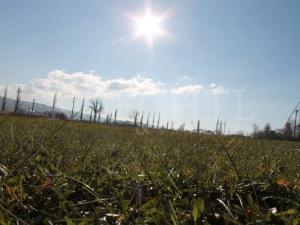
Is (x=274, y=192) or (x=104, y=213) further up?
(x=274, y=192)

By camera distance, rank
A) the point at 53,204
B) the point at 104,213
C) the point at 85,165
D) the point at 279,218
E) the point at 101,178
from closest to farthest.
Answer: the point at 279,218, the point at 104,213, the point at 53,204, the point at 101,178, the point at 85,165

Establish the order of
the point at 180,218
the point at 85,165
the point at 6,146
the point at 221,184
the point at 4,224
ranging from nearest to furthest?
the point at 4,224
the point at 180,218
the point at 221,184
the point at 85,165
the point at 6,146

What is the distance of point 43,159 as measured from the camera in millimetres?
3127

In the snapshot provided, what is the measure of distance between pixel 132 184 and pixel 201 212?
0.83m

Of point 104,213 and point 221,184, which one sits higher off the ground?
point 221,184

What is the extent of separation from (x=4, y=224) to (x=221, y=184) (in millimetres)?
1453

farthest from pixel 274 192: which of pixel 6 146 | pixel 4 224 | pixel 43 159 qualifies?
pixel 6 146

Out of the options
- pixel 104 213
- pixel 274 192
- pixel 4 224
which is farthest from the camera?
pixel 274 192

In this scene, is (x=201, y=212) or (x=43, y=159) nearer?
(x=201, y=212)

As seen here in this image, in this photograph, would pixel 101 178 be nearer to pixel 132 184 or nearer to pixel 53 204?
pixel 132 184

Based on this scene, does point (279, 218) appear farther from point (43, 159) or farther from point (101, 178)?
point (43, 159)

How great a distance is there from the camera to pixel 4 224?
1.38 metres

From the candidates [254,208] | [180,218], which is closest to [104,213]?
[180,218]

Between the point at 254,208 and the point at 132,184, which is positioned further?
the point at 132,184
